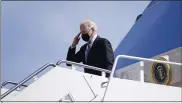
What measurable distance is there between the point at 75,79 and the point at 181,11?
421 cm

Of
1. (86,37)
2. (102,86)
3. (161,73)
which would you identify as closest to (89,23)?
(86,37)

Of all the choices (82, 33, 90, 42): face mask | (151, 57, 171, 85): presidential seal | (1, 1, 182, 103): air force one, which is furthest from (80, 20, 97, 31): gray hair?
(151, 57, 171, 85): presidential seal

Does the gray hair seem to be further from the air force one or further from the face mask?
the air force one

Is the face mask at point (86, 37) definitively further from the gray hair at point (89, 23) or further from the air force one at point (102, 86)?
the air force one at point (102, 86)

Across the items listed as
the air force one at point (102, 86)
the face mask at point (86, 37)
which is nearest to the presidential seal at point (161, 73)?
the air force one at point (102, 86)

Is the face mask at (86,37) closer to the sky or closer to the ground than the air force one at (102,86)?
closer to the sky

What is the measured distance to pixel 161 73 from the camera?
603 cm

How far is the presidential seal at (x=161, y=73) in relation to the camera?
5973mm

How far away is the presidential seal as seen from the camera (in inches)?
235

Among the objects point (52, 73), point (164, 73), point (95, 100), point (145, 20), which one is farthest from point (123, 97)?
point (145, 20)

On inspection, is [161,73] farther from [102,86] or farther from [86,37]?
[102,86]

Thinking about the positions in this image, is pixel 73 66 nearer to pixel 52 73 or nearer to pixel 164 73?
pixel 52 73

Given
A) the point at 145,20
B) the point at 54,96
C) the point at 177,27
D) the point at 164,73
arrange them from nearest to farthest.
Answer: the point at 54,96
the point at 164,73
the point at 177,27
the point at 145,20

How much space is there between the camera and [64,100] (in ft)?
15.3
